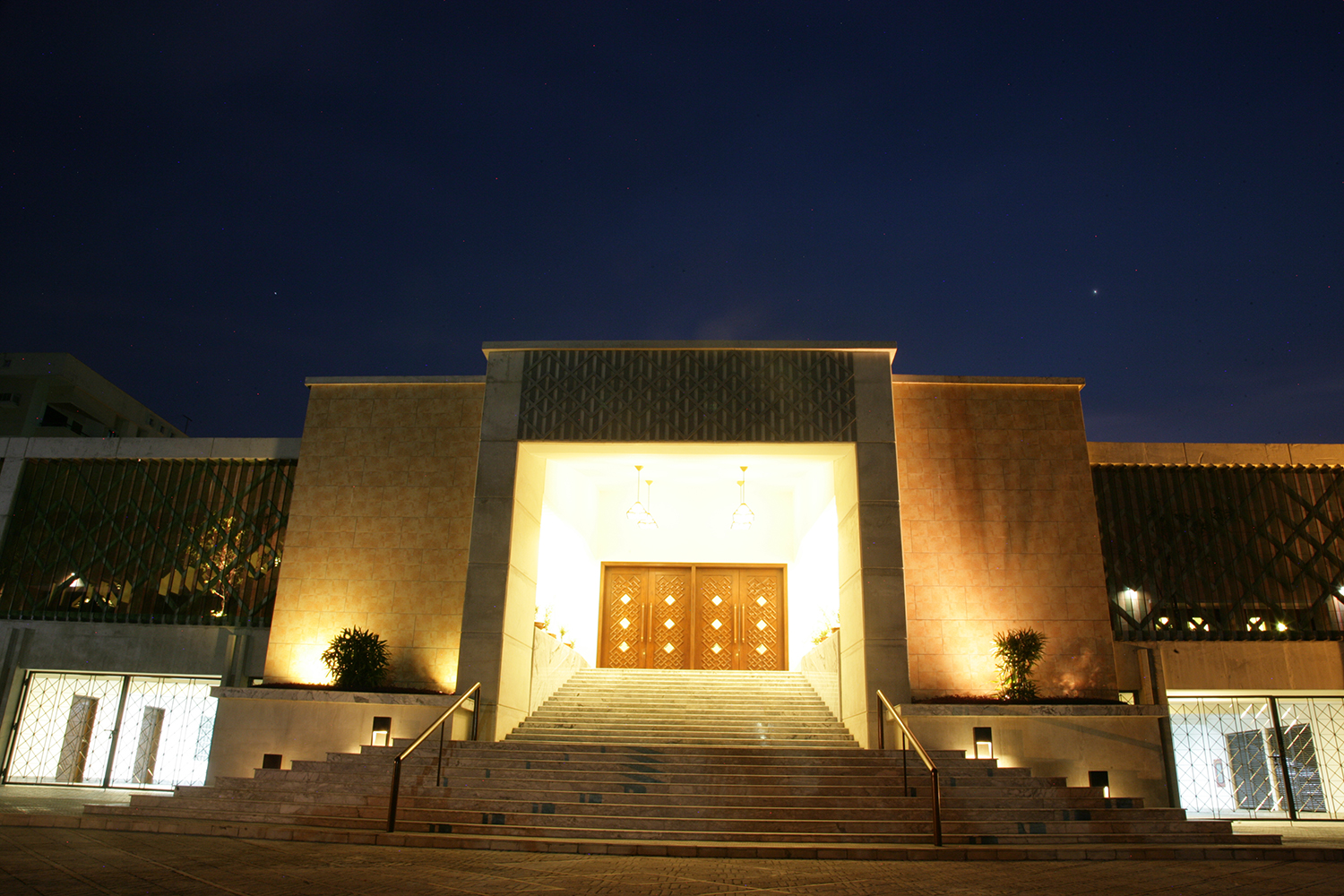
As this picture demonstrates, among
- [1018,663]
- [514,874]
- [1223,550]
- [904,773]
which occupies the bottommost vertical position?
[514,874]

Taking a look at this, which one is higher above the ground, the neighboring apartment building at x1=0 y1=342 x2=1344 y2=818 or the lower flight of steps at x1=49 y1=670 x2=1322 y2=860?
the neighboring apartment building at x1=0 y1=342 x2=1344 y2=818

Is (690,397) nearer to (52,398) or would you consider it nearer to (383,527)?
(383,527)

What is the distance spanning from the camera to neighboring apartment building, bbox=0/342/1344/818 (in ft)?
34.7

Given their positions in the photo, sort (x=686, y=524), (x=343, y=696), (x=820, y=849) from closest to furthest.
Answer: (x=820, y=849), (x=343, y=696), (x=686, y=524)

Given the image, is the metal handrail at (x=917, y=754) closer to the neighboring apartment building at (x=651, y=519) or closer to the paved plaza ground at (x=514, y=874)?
the neighboring apartment building at (x=651, y=519)

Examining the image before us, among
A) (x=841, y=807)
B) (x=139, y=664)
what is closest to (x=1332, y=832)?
(x=841, y=807)

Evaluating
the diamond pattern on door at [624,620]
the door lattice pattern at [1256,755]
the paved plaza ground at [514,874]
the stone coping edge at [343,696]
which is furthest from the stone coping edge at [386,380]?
the door lattice pattern at [1256,755]

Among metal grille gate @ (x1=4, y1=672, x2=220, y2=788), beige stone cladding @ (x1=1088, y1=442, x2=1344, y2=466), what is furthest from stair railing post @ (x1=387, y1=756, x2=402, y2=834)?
beige stone cladding @ (x1=1088, y1=442, x2=1344, y2=466)

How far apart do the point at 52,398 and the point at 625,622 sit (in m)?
24.6

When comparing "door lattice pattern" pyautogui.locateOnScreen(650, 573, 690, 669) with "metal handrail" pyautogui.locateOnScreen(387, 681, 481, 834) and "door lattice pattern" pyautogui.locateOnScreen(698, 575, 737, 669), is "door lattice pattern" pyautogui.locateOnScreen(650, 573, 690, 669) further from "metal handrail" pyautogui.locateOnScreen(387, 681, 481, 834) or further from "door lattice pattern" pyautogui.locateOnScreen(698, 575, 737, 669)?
"metal handrail" pyautogui.locateOnScreen(387, 681, 481, 834)

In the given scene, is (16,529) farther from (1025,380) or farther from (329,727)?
(1025,380)

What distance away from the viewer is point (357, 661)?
34.9ft

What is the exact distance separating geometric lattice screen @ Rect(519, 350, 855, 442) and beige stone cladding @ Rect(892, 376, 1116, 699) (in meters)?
1.18

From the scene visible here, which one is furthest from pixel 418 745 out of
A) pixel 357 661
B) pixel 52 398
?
pixel 52 398
